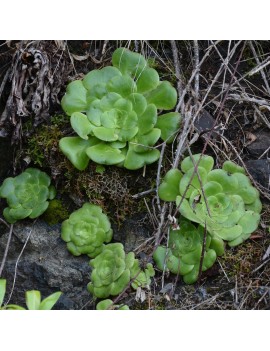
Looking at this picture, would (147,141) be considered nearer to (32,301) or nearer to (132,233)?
(132,233)

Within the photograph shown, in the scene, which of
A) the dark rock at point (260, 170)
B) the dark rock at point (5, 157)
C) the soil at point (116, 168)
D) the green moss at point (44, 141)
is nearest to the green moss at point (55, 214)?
the soil at point (116, 168)

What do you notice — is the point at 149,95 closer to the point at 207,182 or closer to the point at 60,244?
the point at 207,182

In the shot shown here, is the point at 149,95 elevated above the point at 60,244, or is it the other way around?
the point at 149,95

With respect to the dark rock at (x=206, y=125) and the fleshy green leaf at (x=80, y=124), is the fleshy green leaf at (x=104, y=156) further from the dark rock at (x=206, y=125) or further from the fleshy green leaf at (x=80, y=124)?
the dark rock at (x=206, y=125)

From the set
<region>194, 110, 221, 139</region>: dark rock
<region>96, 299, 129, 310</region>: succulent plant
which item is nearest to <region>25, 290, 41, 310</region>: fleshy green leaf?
<region>96, 299, 129, 310</region>: succulent plant

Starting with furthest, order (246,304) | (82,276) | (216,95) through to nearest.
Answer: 1. (216,95)
2. (82,276)
3. (246,304)

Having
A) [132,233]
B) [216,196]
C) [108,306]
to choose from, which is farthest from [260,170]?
[108,306]

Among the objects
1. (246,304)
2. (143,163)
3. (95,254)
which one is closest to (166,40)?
(143,163)
